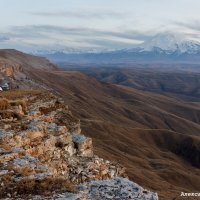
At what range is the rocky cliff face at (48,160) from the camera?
61.5ft

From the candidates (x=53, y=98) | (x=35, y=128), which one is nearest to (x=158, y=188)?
(x=53, y=98)

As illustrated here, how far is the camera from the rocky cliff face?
61.5ft

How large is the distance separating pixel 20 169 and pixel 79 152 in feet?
58.2

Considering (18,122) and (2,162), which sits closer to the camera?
(2,162)

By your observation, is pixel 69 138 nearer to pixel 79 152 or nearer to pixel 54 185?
pixel 79 152

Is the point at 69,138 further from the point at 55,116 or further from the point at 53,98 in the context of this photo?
the point at 53,98

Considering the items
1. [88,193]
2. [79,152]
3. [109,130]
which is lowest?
[109,130]

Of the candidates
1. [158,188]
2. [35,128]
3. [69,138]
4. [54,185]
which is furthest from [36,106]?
[158,188]


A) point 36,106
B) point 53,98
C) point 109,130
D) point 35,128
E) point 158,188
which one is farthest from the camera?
point 109,130

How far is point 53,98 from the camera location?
46.8 meters

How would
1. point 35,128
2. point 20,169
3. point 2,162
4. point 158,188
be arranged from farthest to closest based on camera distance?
point 158,188 → point 35,128 → point 2,162 → point 20,169

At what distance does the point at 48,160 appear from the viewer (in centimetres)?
2961

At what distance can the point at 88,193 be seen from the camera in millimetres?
19203

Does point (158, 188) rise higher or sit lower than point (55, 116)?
lower
